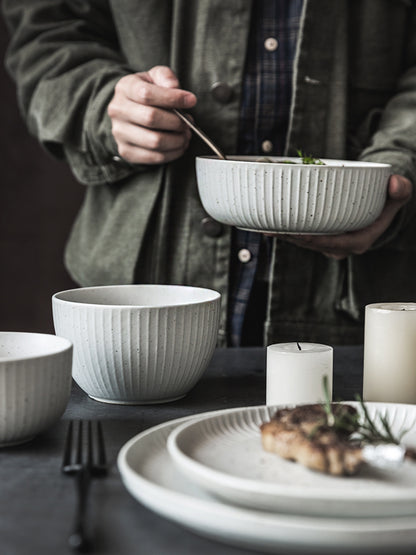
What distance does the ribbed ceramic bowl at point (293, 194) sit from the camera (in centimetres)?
102

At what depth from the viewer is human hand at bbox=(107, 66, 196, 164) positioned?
1235mm

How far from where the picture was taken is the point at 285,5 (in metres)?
1.45

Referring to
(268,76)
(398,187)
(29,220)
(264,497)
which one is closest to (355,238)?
(398,187)

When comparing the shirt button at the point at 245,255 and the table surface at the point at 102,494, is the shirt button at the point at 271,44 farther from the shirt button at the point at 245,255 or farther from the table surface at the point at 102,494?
the table surface at the point at 102,494

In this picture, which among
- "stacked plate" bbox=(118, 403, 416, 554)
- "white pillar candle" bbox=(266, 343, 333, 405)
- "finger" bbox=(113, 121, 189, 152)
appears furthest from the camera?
"finger" bbox=(113, 121, 189, 152)

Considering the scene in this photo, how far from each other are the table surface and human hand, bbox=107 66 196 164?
44 cm

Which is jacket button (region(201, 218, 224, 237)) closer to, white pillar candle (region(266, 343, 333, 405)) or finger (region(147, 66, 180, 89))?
finger (region(147, 66, 180, 89))

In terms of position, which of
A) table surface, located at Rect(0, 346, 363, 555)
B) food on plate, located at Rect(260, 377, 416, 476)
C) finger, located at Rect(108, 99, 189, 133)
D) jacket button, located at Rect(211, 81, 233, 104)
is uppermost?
jacket button, located at Rect(211, 81, 233, 104)

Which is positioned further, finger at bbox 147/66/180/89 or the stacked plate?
finger at bbox 147/66/180/89

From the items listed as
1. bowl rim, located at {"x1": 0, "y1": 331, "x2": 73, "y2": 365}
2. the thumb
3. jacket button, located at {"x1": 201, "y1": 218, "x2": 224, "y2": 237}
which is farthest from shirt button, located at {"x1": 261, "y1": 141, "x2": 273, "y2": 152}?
bowl rim, located at {"x1": 0, "y1": 331, "x2": 73, "y2": 365}

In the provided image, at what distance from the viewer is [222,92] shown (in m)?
1.42

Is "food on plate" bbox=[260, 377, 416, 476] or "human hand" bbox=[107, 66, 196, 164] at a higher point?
"human hand" bbox=[107, 66, 196, 164]

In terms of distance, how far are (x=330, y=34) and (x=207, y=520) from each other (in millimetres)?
1090

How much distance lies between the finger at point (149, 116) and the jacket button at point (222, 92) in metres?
0.14
